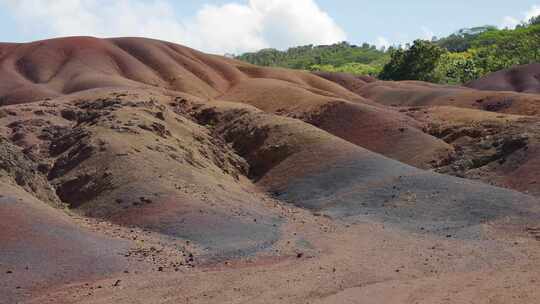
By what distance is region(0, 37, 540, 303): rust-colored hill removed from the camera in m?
13.4

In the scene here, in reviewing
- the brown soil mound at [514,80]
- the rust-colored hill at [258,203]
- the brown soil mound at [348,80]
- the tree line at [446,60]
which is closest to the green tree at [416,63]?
the tree line at [446,60]

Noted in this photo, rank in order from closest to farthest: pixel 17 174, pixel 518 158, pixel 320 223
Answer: pixel 17 174, pixel 320 223, pixel 518 158

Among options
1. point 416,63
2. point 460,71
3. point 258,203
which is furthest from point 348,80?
point 258,203

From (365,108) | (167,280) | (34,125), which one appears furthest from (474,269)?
(365,108)

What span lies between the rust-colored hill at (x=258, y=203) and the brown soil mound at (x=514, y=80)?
24.1 m

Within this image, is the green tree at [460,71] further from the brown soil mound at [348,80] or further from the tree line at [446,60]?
the brown soil mound at [348,80]

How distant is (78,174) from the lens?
21.5 m

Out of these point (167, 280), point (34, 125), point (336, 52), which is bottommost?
point (167, 280)

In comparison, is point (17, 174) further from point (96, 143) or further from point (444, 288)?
point (444, 288)

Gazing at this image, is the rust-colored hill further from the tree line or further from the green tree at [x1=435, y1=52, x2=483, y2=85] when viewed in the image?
the green tree at [x1=435, y1=52, x2=483, y2=85]

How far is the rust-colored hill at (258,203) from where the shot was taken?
43.9ft

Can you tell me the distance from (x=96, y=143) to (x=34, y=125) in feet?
17.9

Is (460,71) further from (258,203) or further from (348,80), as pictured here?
(258,203)

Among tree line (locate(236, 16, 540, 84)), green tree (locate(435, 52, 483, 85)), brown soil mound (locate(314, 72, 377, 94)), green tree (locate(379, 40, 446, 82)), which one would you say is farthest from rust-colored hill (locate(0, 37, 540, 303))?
green tree (locate(435, 52, 483, 85))
